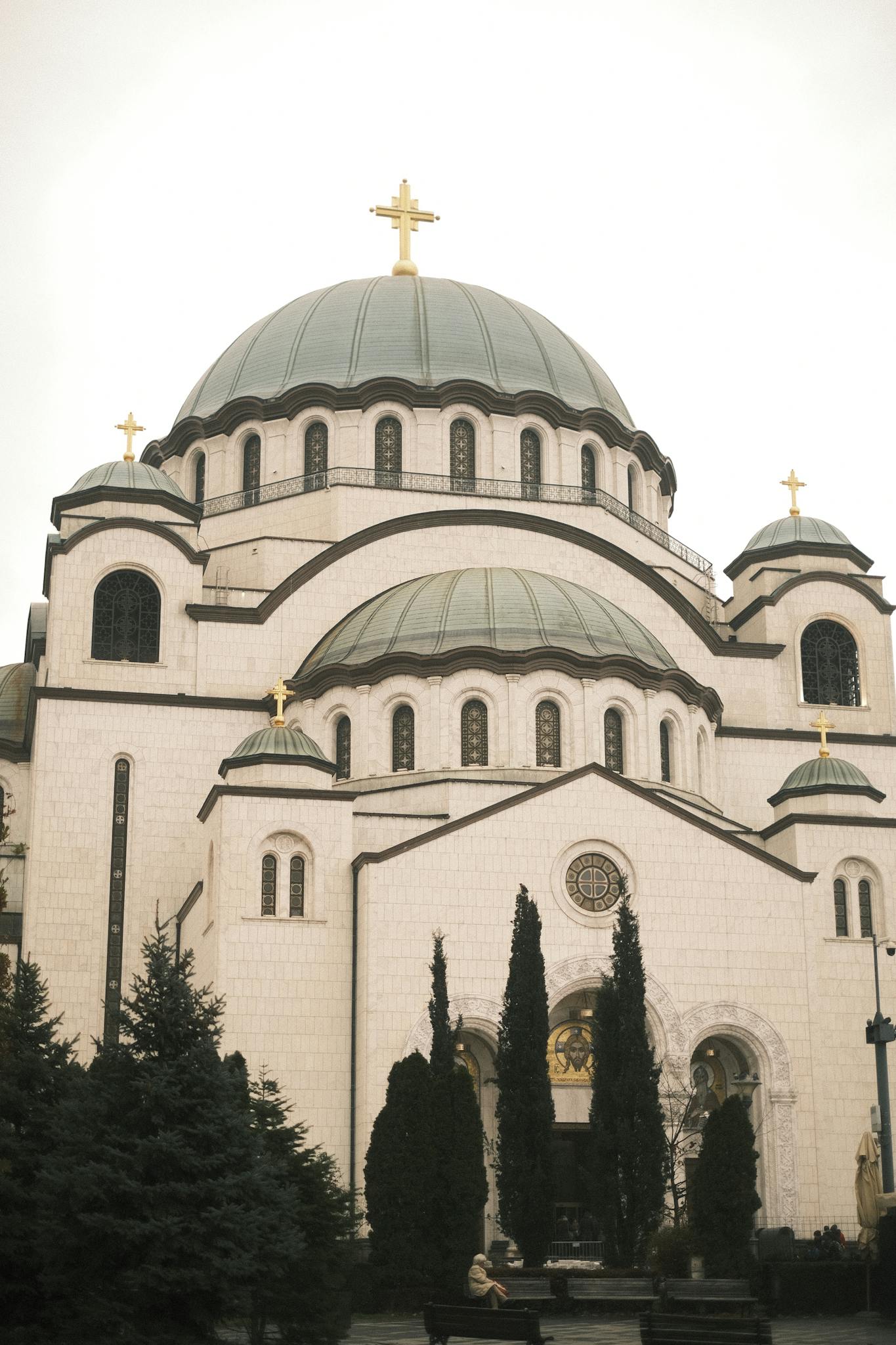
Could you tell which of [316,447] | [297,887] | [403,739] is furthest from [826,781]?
[316,447]

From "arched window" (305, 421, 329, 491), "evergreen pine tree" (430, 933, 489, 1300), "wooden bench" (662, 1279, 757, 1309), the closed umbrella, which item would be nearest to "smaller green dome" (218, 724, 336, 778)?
"evergreen pine tree" (430, 933, 489, 1300)

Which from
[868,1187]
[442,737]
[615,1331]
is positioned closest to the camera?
[615,1331]

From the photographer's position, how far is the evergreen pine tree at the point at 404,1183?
82.9 ft

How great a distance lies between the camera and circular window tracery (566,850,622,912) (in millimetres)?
31688

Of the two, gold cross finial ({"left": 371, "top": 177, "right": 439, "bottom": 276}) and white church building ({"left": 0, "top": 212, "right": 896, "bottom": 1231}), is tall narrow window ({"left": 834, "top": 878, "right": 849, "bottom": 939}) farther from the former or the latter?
gold cross finial ({"left": 371, "top": 177, "right": 439, "bottom": 276})

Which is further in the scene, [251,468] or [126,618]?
[251,468]

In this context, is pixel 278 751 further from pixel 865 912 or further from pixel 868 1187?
pixel 868 1187

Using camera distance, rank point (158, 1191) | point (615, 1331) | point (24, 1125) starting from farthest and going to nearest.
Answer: point (615, 1331) < point (24, 1125) < point (158, 1191)

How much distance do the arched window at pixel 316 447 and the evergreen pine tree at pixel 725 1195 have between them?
2010cm

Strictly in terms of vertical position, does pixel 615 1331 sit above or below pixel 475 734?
below

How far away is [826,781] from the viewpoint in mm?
35375

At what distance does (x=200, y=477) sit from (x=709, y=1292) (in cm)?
2551

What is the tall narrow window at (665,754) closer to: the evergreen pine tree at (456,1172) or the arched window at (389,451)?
the arched window at (389,451)

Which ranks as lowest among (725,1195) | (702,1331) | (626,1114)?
(702,1331)
